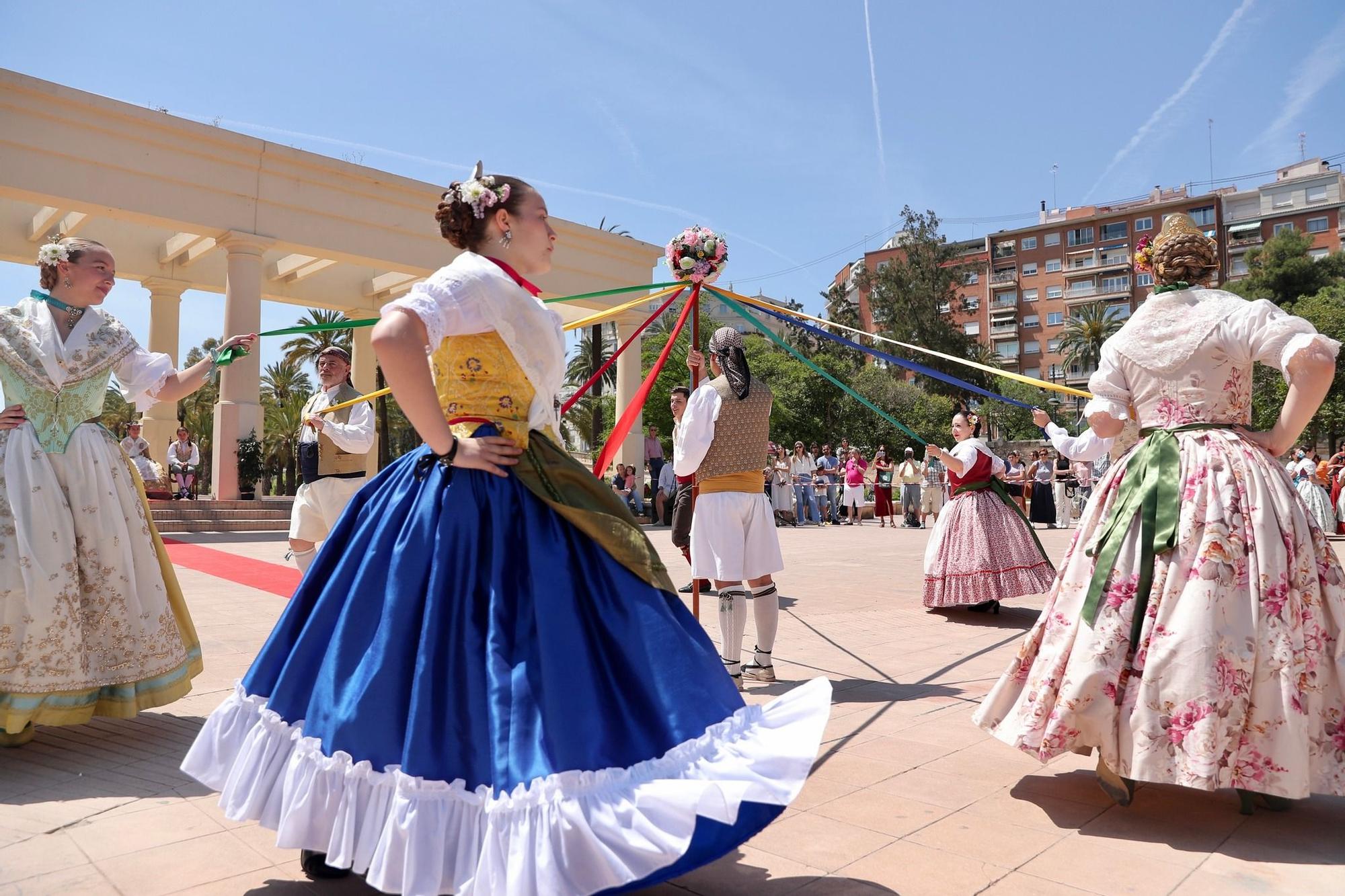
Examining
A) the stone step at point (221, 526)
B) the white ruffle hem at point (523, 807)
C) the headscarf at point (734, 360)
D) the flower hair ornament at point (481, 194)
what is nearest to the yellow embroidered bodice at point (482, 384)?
the flower hair ornament at point (481, 194)

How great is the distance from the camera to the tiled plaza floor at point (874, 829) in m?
2.44

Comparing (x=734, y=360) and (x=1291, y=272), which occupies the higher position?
(x=1291, y=272)

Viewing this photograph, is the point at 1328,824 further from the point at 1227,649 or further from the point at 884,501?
the point at 884,501

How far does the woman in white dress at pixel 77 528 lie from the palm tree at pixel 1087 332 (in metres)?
68.1

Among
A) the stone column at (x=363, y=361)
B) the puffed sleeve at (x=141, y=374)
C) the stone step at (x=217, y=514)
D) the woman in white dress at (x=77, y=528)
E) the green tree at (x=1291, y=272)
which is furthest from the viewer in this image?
the green tree at (x=1291, y=272)

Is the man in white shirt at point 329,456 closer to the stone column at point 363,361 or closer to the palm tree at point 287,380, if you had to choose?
the stone column at point 363,361

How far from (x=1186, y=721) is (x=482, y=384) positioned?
2.28m

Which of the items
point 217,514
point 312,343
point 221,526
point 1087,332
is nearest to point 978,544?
point 221,526

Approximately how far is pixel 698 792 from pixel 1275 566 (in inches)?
82.0

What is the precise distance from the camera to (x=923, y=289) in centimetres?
5350

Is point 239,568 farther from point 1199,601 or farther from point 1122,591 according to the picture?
point 1199,601

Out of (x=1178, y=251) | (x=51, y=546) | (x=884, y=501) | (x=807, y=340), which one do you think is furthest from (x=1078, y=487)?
(x=807, y=340)

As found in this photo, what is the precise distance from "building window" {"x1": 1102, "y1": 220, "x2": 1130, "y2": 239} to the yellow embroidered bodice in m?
74.7

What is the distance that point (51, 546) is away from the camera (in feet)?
11.9
